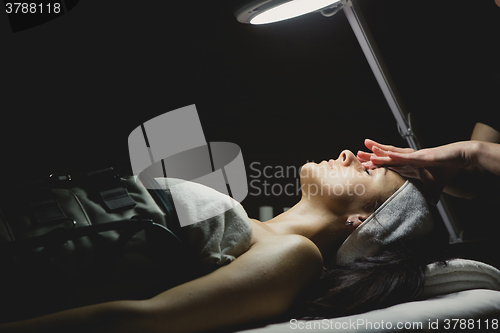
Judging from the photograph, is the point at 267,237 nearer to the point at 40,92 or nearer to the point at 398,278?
the point at 398,278

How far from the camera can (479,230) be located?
1.98 meters

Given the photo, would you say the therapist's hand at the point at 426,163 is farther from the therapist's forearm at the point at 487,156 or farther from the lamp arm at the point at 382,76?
the lamp arm at the point at 382,76

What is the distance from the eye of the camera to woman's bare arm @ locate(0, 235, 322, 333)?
3.17ft

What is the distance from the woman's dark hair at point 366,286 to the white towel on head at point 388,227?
0.07m

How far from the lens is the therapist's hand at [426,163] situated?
55.8 inches

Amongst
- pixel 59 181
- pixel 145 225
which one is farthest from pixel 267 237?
pixel 59 181

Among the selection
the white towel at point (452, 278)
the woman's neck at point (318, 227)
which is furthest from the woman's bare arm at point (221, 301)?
the white towel at point (452, 278)

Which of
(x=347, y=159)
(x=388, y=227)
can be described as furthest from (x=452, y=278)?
(x=347, y=159)

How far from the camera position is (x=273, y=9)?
130cm

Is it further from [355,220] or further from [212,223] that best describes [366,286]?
[212,223]

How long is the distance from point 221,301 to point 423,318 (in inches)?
19.4

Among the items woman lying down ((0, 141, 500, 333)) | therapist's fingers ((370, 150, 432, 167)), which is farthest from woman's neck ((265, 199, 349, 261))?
therapist's fingers ((370, 150, 432, 167))

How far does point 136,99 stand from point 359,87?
3.58ft

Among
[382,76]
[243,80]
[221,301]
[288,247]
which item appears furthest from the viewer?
[243,80]
